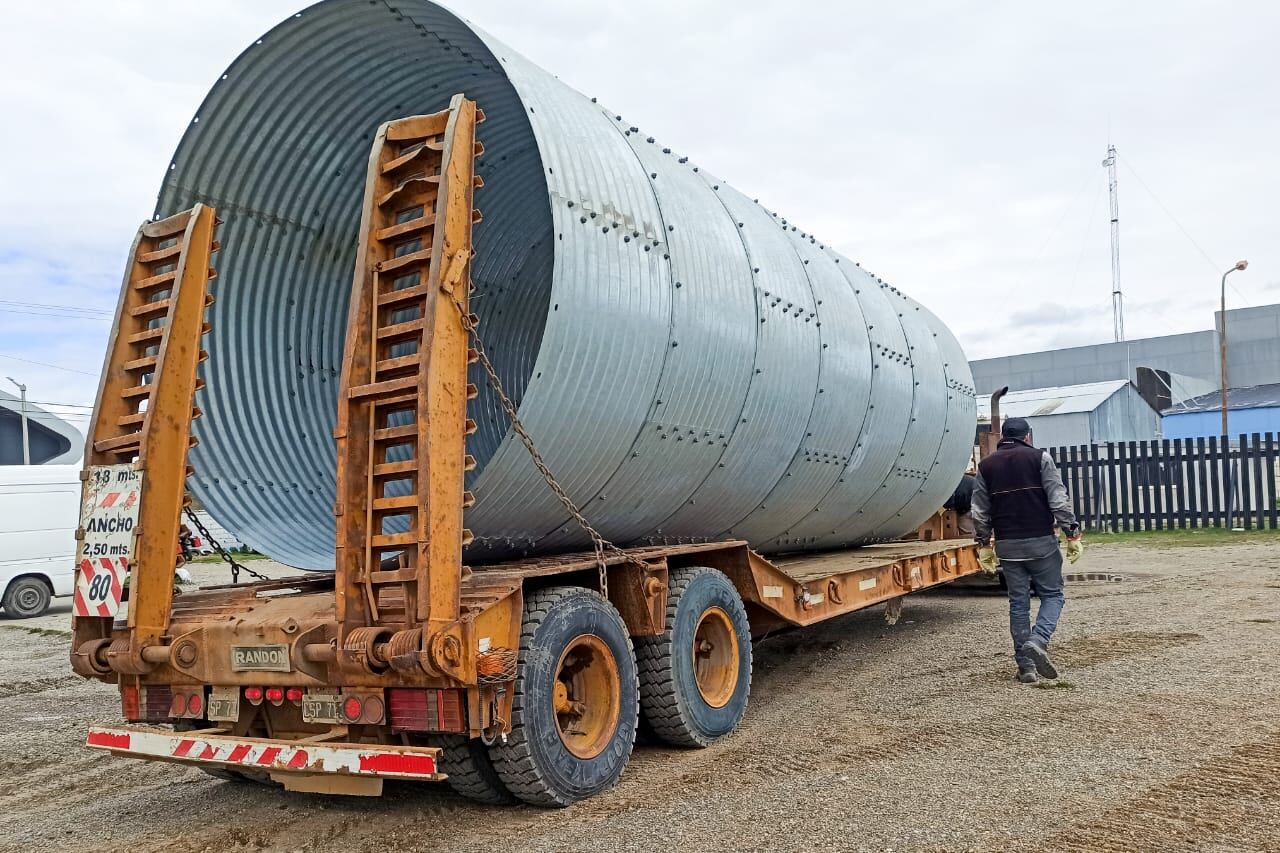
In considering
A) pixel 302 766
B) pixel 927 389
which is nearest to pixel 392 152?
pixel 302 766

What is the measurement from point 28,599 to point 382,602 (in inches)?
538

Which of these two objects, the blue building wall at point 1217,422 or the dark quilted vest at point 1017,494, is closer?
the dark quilted vest at point 1017,494

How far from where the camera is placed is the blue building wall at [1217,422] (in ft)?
142

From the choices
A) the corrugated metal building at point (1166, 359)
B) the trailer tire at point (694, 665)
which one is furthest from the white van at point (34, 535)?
the corrugated metal building at point (1166, 359)

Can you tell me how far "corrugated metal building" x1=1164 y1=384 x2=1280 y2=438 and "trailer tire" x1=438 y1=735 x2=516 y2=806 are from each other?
43.1 meters

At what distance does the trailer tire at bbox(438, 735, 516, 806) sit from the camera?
4.48 meters

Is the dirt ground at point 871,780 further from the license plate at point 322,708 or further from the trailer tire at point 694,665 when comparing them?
the license plate at point 322,708

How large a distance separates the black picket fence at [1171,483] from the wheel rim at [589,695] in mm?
16977

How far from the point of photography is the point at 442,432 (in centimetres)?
412

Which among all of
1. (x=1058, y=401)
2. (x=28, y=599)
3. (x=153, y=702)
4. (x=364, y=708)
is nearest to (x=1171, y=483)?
(x=364, y=708)

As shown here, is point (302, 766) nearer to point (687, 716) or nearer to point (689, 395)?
point (687, 716)

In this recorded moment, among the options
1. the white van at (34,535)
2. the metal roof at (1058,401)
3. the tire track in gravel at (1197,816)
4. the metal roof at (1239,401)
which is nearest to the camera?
the tire track in gravel at (1197,816)

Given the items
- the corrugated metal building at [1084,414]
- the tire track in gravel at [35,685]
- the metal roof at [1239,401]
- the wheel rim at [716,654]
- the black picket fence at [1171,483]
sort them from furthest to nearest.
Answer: the metal roof at [1239,401]
the corrugated metal building at [1084,414]
the black picket fence at [1171,483]
the tire track in gravel at [35,685]
the wheel rim at [716,654]

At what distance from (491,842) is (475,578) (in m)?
1.12
